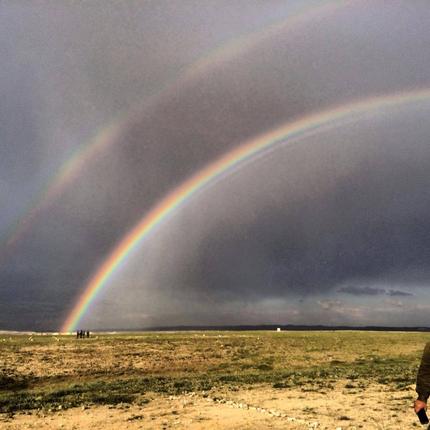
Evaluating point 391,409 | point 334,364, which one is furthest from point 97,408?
point 334,364

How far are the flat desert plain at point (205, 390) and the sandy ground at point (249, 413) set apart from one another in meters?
0.04

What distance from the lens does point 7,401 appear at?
2506 cm

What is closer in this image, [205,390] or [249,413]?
[249,413]

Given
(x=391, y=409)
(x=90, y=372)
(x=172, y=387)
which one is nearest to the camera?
(x=391, y=409)

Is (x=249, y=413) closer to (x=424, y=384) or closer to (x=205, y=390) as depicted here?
(x=205, y=390)

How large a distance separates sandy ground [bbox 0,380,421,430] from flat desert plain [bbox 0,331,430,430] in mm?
41

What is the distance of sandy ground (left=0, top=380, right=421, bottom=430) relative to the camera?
16.9 metres

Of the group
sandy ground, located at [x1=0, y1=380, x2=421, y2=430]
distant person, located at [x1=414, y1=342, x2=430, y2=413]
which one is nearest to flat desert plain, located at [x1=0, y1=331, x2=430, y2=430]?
sandy ground, located at [x1=0, y1=380, x2=421, y2=430]

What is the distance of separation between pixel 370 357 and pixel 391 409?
28.0 meters

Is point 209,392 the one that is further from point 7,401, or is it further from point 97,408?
point 7,401

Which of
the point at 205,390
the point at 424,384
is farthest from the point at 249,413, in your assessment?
the point at 424,384

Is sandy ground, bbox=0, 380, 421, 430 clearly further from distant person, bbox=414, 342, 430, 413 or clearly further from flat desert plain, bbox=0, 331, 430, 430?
distant person, bbox=414, 342, 430, 413

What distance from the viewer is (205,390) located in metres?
26.2

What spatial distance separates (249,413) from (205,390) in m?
7.82
